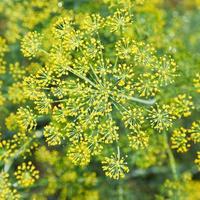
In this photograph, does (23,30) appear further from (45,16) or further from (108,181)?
(108,181)

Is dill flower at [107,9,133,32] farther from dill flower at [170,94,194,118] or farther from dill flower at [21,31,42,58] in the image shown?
dill flower at [170,94,194,118]

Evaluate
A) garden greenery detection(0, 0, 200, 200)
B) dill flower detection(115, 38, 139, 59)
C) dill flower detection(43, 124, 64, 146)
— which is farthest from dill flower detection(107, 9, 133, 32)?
dill flower detection(43, 124, 64, 146)

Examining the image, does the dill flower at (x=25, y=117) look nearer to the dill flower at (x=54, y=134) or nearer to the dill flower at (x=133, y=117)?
the dill flower at (x=54, y=134)

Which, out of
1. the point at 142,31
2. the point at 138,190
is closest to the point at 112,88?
the point at 142,31

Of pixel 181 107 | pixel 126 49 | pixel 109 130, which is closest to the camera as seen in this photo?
pixel 109 130

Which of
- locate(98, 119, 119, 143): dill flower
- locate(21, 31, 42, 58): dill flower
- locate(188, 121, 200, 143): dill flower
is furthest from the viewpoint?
locate(21, 31, 42, 58): dill flower

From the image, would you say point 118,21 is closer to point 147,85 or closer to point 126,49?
A: point 126,49

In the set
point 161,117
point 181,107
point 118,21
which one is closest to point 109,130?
point 161,117

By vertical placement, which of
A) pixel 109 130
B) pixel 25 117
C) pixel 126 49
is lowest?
pixel 109 130

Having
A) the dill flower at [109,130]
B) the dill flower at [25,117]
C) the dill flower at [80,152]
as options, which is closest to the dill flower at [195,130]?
the dill flower at [109,130]

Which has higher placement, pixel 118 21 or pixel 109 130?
pixel 118 21
